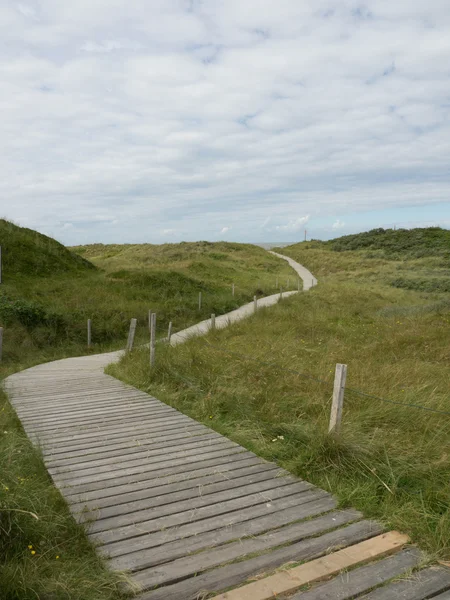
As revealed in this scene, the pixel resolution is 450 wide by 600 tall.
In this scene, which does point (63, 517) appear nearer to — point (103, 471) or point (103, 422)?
point (103, 471)

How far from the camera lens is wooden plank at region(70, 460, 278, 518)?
438 cm

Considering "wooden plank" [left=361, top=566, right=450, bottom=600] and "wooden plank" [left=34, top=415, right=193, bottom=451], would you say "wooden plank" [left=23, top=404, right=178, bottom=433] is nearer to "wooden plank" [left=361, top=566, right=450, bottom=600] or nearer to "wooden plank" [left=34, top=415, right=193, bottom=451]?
"wooden plank" [left=34, top=415, right=193, bottom=451]

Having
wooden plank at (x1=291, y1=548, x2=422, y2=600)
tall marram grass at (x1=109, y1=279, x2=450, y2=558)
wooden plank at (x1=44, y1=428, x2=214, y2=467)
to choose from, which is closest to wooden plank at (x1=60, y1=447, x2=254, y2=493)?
tall marram grass at (x1=109, y1=279, x2=450, y2=558)

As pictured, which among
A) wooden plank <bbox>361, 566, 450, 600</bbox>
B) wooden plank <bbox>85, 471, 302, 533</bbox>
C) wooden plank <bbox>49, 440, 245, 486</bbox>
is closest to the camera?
wooden plank <bbox>361, 566, 450, 600</bbox>

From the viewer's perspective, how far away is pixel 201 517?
13.6ft

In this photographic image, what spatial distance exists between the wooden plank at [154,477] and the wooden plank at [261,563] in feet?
4.99

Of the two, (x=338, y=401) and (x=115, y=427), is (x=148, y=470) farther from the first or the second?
(x=338, y=401)

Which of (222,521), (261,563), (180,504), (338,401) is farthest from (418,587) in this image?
(338,401)

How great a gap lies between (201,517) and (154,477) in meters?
0.98

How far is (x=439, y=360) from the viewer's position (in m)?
11.0

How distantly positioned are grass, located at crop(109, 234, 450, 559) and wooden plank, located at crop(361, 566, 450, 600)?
209 millimetres

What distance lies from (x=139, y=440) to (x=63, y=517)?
225 cm

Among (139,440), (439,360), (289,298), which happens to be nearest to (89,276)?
(289,298)

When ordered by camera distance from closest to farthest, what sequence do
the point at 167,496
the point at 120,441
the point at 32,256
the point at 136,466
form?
the point at 167,496 → the point at 136,466 → the point at 120,441 → the point at 32,256
